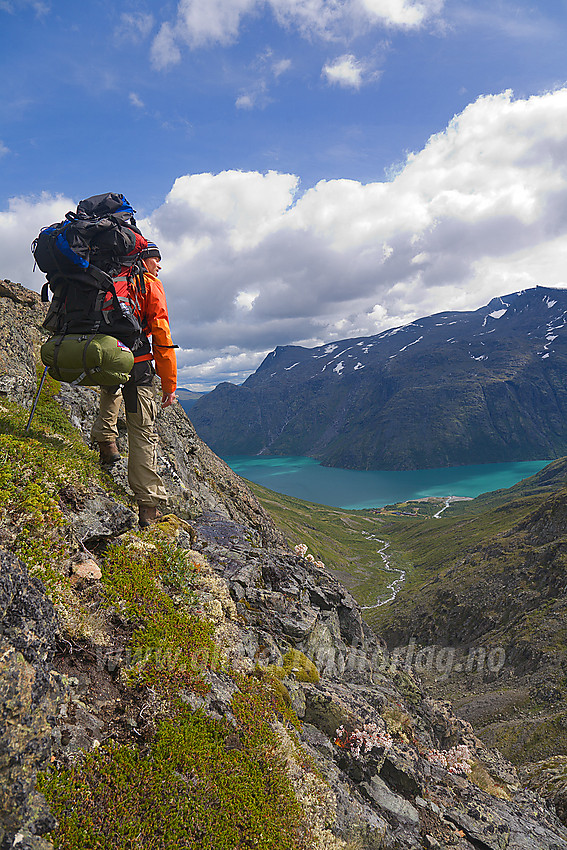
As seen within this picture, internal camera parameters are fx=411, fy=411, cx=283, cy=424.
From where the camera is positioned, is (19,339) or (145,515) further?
(19,339)

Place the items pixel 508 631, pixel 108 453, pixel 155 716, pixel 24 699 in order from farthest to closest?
pixel 508 631, pixel 108 453, pixel 155 716, pixel 24 699

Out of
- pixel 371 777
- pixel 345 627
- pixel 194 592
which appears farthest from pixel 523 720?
pixel 194 592

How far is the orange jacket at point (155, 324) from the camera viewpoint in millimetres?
8734

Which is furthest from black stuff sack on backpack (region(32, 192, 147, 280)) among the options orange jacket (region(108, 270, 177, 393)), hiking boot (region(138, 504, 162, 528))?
hiking boot (region(138, 504, 162, 528))

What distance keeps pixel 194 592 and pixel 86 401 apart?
1134cm

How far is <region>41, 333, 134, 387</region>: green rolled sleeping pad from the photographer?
778 cm

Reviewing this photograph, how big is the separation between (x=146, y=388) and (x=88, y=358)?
1.82 meters

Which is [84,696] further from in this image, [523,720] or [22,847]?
[523,720]

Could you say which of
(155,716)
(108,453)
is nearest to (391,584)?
(108,453)

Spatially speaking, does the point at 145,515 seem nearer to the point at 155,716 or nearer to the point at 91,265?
the point at 155,716

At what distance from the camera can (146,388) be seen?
Answer: 31.0 feet

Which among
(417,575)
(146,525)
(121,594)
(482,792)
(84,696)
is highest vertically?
(146,525)

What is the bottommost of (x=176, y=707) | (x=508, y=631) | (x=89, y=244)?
(x=508, y=631)

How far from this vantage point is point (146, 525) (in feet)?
32.1
